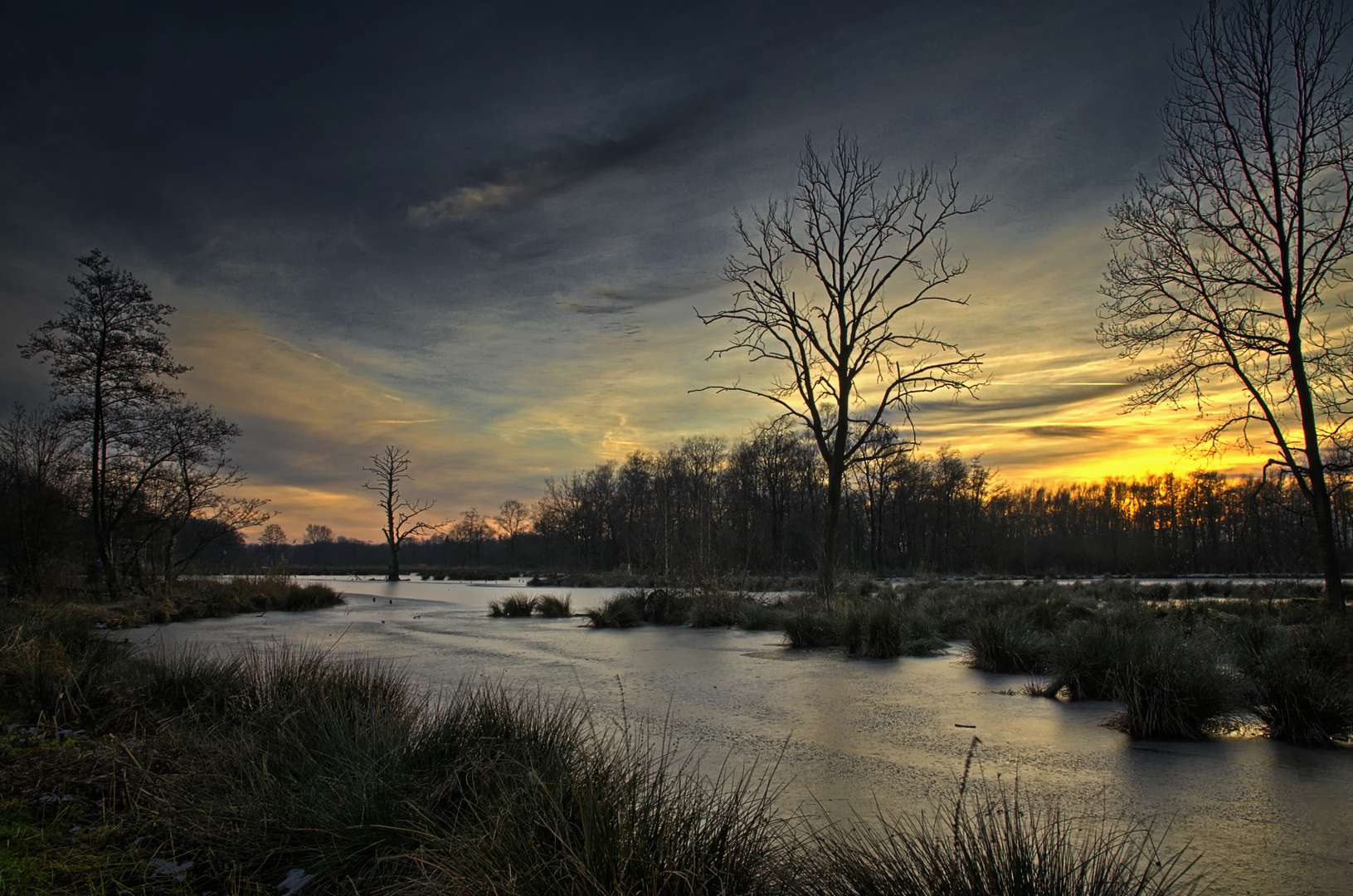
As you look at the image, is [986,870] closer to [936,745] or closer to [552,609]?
[936,745]

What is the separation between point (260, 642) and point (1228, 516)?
68675 mm

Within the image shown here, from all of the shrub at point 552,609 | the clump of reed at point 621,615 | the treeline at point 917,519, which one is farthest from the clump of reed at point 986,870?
the treeline at point 917,519

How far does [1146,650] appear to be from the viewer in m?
6.25

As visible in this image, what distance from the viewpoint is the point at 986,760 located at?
4867mm

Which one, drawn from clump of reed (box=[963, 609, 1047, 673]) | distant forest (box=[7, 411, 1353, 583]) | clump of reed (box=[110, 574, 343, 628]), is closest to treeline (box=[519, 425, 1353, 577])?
distant forest (box=[7, 411, 1353, 583])

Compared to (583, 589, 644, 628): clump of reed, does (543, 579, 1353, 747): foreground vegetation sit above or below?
above

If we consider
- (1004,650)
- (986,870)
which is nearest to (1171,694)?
(1004,650)

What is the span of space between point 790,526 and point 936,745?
53872mm

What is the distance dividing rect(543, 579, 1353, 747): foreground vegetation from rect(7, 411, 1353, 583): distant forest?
3.32 meters

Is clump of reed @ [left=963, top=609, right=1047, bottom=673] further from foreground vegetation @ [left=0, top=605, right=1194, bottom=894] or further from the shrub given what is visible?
the shrub

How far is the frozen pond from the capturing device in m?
3.53

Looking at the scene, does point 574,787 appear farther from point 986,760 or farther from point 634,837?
point 986,760

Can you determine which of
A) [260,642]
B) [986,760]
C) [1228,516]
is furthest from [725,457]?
[986,760]

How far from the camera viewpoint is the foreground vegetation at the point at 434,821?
2322 mm
